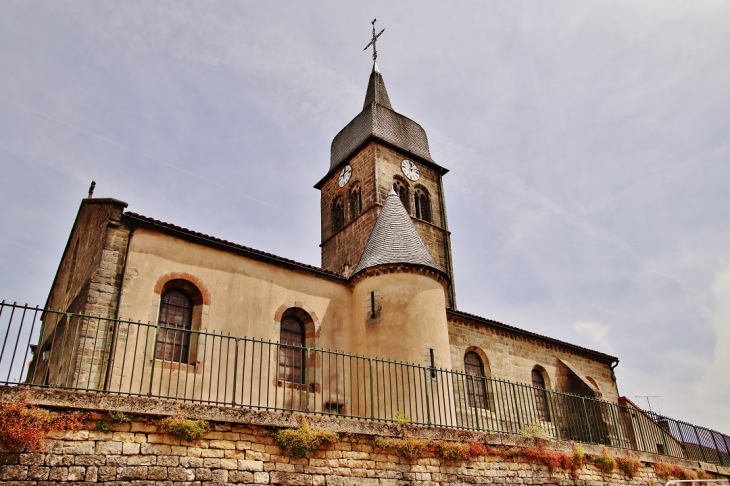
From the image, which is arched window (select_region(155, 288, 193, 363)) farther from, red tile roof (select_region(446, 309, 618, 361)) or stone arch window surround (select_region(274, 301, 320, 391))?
red tile roof (select_region(446, 309, 618, 361))

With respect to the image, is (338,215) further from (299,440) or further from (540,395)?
(299,440)

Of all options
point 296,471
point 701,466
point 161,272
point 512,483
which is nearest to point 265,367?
point 161,272

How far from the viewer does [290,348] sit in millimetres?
14016

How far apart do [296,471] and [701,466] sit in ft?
45.2

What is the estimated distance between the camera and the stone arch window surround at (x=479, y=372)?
1778 centimetres

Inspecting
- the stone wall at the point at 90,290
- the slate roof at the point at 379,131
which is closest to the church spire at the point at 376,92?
the slate roof at the point at 379,131

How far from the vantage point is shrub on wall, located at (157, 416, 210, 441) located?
733 cm

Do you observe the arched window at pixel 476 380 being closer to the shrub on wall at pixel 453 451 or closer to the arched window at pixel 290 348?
the arched window at pixel 290 348

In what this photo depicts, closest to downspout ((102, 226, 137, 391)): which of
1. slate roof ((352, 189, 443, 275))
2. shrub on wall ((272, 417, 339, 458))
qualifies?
shrub on wall ((272, 417, 339, 458))

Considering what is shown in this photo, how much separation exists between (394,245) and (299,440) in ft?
26.6

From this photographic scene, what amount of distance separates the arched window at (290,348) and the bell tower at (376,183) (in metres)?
9.10

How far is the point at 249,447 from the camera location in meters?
7.95

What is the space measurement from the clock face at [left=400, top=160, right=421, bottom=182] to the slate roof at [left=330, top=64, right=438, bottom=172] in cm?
53

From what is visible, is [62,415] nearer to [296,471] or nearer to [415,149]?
[296,471]
